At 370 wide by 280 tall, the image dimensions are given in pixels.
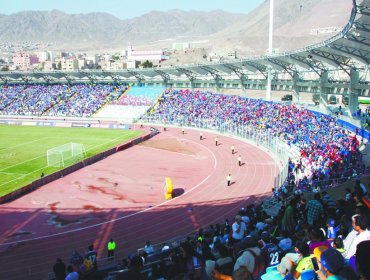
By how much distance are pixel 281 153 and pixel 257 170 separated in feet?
13.0

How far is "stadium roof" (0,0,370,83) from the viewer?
2892cm

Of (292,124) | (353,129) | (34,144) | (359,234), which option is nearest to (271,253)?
(359,234)

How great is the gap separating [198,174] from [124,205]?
8706 mm

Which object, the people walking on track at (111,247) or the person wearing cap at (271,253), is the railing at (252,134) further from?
the person wearing cap at (271,253)

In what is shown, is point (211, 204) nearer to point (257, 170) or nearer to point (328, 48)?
point (257, 170)

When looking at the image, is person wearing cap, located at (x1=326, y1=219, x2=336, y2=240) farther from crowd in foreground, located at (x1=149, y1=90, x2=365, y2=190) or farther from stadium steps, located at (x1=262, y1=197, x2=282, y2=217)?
crowd in foreground, located at (x1=149, y1=90, x2=365, y2=190)

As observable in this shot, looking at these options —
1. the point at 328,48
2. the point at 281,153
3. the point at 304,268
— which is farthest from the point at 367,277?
the point at 328,48

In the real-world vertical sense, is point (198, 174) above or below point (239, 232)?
below

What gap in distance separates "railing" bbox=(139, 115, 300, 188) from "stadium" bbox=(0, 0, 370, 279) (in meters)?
0.17

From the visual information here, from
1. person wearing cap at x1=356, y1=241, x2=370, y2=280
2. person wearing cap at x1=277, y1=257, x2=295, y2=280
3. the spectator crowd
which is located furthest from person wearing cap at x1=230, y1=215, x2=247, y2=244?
the spectator crowd

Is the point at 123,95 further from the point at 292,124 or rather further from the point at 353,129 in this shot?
the point at 353,129

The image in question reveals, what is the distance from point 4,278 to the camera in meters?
15.1

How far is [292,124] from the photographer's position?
3734 cm

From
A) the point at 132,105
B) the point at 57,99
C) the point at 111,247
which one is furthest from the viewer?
the point at 57,99
